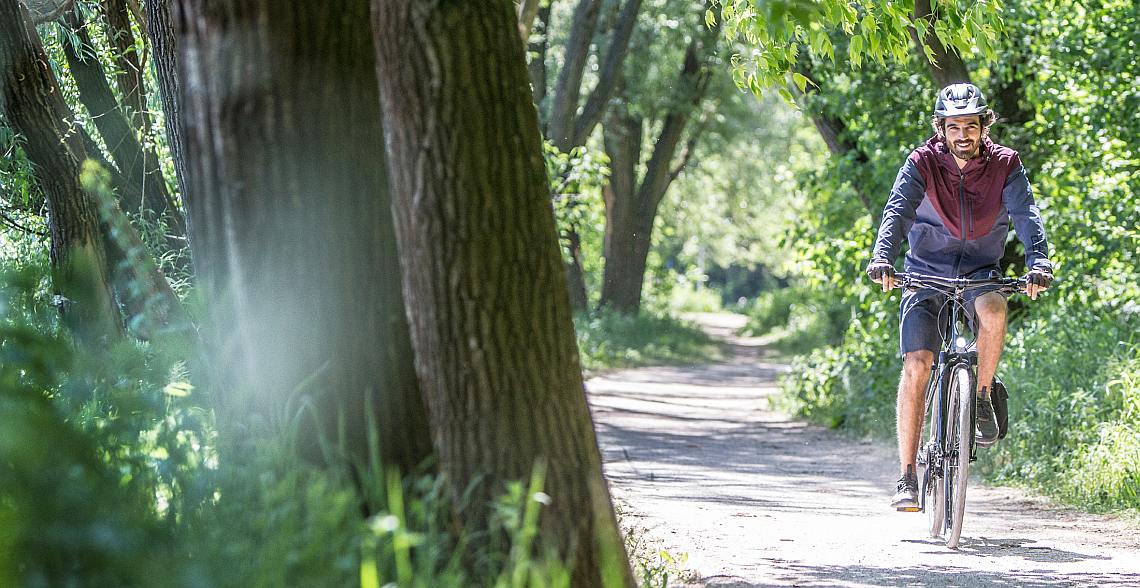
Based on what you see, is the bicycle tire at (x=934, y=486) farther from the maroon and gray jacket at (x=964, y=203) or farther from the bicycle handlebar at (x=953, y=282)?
the maroon and gray jacket at (x=964, y=203)

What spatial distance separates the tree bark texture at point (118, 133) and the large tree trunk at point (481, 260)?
20.3ft

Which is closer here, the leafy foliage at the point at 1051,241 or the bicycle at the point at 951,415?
the bicycle at the point at 951,415

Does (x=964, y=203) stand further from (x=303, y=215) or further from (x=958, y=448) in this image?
(x=303, y=215)

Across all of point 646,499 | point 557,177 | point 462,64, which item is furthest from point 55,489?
point 557,177

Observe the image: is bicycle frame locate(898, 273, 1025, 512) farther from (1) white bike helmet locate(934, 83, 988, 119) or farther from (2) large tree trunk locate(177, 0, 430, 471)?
(2) large tree trunk locate(177, 0, 430, 471)

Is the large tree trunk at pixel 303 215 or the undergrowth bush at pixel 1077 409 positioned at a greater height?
the large tree trunk at pixel 303 215

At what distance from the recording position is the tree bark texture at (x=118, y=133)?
30.5 feet

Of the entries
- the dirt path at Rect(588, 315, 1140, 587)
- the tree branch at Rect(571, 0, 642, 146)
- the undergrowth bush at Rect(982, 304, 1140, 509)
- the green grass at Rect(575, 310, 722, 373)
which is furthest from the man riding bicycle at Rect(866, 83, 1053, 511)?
the green grass at Rect(575, 310, 722, 373)

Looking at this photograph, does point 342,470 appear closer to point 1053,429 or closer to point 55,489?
point 55,489

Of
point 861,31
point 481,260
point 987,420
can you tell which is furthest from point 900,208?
point 481,260

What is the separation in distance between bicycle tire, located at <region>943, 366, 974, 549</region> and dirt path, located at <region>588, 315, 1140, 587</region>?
0.15m

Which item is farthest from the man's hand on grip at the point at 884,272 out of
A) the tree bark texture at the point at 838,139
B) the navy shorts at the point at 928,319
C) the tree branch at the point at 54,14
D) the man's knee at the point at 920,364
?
the tree bark texture at the point at 838,139

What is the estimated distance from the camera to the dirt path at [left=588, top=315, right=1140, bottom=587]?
18.1 ft

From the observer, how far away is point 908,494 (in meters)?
6.27
